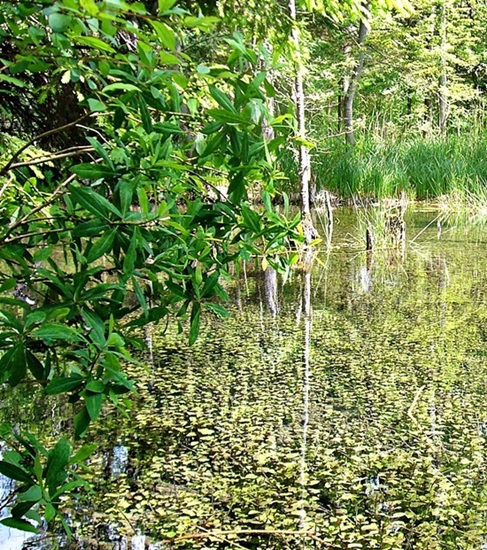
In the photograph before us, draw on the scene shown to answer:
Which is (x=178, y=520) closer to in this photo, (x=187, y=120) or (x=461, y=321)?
(x=187, y=120)

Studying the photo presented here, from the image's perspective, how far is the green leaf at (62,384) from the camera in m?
0.77

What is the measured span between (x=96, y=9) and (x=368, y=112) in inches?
614

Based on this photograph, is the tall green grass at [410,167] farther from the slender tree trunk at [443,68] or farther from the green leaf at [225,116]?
the green leaf at [225,116]

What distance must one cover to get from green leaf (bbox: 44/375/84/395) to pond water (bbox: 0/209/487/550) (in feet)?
2.14

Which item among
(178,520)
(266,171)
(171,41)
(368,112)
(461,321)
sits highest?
(171,41)

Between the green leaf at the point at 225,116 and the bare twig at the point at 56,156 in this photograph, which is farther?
the bare twig at the point at 56,156

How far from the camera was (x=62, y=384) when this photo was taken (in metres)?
0.77

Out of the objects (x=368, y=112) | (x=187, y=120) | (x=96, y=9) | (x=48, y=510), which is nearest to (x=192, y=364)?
(x=187, y=120)

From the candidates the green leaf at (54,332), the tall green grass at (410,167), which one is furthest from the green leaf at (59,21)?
the tall green grass at (410,167)

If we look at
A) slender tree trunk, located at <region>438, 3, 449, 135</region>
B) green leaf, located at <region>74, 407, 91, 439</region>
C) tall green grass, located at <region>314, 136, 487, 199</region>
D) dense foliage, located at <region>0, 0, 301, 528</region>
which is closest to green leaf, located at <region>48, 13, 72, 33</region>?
dense foliage, located at <region>0, 0, 301, 528</region>

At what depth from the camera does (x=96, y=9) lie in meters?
0.66

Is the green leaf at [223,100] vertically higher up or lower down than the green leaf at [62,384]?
higher up

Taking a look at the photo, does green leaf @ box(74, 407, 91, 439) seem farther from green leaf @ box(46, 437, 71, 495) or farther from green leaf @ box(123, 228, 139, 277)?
green leaf @ box(123, 228, 139, 277)

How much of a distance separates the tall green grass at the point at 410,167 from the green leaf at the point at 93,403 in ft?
20.2
